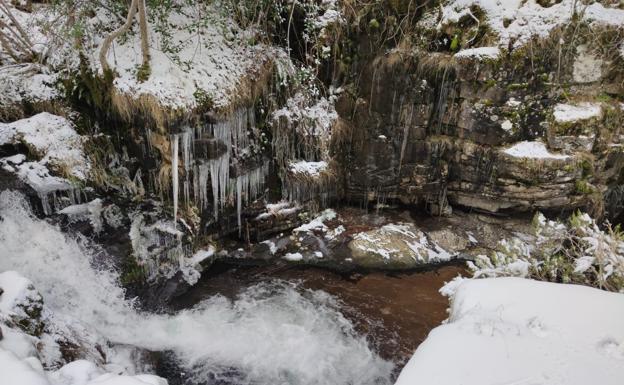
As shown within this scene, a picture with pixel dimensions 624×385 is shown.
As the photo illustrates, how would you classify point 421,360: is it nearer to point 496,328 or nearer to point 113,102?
point 496,328

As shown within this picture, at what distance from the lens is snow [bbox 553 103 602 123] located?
6539mm

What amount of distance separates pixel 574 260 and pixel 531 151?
10.7ft

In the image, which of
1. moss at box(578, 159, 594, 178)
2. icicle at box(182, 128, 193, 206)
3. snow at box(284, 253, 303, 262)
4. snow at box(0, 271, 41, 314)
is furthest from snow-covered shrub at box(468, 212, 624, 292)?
snow at box(0, 271, 41, 314)

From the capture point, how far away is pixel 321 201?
7.89m

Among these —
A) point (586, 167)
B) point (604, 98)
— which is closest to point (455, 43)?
point (604, 98)

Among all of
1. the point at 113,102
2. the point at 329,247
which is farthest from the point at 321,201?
the point at 113,102

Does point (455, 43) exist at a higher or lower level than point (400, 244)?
higher

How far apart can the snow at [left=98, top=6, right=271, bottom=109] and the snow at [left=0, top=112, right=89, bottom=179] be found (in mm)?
1123

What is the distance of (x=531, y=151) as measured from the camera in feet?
22.0

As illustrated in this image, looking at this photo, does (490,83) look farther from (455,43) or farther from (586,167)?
(586,167)

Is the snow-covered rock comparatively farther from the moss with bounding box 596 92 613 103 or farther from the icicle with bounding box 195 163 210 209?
the moss with bounding box 596 92 613 103

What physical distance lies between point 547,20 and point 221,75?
5.70 metres

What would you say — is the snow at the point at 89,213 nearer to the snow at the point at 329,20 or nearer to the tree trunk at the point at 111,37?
the tree trunk at the point at 111,37

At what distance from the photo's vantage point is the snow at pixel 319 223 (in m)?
7.60
